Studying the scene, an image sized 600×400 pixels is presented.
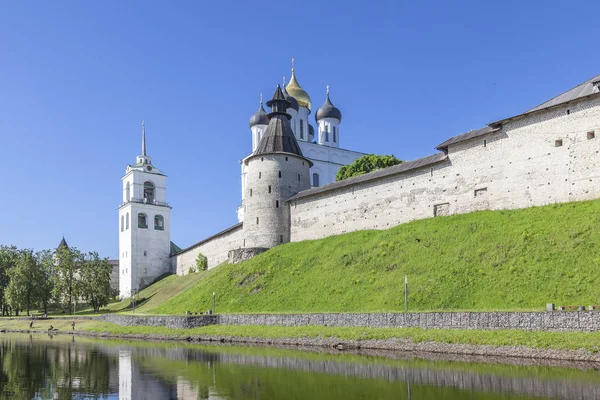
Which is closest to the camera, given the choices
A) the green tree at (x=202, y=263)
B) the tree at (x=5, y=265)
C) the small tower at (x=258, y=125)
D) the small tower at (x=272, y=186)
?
the small tower at (x=272, y=186)

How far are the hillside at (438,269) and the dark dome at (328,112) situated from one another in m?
36.1

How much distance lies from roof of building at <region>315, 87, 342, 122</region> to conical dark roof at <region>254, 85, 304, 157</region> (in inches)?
1005

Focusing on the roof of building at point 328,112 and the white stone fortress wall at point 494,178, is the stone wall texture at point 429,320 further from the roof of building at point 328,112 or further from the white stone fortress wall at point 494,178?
the roof of building at point 328,112

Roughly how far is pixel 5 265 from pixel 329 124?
38201 mm

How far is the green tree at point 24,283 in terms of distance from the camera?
49.6 m

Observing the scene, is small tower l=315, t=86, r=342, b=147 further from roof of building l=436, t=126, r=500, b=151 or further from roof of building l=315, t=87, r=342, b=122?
roof of building l=436, t=126, r=500, b=151

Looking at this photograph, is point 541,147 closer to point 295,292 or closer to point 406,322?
point 406,322

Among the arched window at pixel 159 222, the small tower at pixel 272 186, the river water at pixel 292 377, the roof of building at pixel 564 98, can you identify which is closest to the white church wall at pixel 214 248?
the small tower at pixel 272 186

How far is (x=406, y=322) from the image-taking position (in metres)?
20.5

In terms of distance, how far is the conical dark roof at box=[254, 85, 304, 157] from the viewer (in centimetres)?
4147

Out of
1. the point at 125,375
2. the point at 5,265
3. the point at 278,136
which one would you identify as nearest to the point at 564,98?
the point at 278,136

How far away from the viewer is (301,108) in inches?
2692

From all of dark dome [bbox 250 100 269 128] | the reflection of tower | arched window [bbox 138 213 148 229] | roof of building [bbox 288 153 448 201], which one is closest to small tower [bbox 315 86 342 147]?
dark dome [bbox 250 100 269 128]

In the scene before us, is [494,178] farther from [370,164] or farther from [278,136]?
[370,164]
